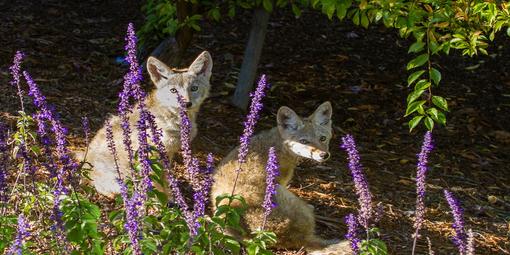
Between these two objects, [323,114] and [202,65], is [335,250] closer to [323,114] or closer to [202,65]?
[323,114]

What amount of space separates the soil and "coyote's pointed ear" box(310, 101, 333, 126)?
2.46 ft

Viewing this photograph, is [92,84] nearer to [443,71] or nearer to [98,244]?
[443,71]

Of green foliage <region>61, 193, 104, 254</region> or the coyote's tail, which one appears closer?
green foliage <region>61, 193, 104, 254</region>

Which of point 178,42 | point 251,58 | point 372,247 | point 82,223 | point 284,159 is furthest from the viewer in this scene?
point 178,42

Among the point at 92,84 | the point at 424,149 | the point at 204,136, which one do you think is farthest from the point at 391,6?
the point at 92,84

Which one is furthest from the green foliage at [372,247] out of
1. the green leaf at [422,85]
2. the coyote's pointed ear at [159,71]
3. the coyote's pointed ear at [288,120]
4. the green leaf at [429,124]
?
the coyote's pointed ear at [159,71]

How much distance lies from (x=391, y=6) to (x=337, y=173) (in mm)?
2523

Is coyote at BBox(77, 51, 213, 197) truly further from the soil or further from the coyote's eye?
the coyote's eye

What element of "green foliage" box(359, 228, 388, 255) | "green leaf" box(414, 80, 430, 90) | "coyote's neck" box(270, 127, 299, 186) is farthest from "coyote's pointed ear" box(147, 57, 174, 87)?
"green foliage" box(359, 228, 388, 255)

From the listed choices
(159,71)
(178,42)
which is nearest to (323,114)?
(159,71)

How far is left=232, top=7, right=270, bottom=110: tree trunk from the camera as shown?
9.21m

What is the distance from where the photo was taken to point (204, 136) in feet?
28.8

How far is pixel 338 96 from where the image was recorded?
1036 cm

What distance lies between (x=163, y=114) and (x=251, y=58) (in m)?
2.27
